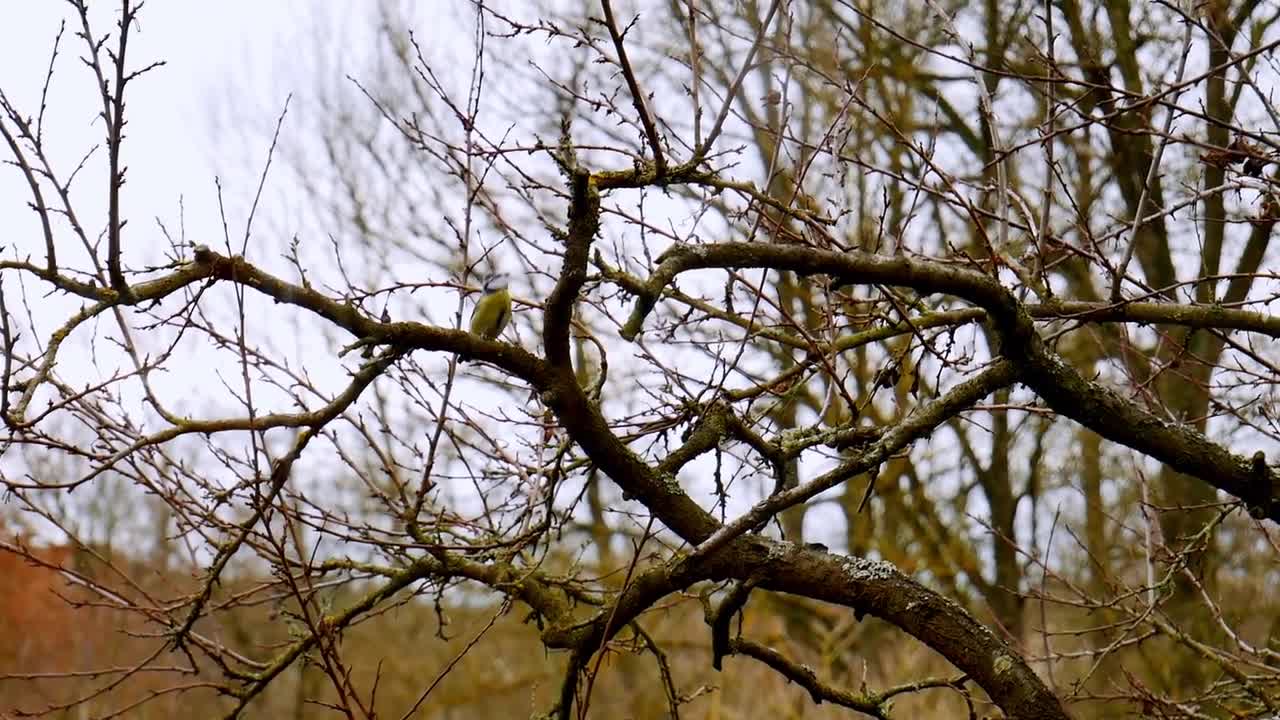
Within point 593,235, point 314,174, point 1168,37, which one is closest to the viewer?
point 593,235

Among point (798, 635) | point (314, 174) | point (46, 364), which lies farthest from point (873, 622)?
point (46, 364)

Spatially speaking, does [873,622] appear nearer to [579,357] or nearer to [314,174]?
[579,357]

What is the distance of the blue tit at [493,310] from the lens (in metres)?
4.02

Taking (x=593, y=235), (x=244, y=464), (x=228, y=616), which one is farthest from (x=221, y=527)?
(x=228, y=616)

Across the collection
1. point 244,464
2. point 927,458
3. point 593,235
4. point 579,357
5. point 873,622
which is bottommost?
point 593,235

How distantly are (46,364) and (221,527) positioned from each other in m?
0.88

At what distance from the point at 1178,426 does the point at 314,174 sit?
335 inches

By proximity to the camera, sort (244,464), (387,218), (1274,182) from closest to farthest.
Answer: (1274,182) → (244,464) → (387,218)

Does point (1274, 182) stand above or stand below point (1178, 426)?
above

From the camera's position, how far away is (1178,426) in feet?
10.9

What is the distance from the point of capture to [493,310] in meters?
4.04

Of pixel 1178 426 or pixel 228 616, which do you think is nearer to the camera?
pixel 1178 426

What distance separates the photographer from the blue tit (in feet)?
13.2

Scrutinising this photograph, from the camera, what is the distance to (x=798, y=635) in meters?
11.2
